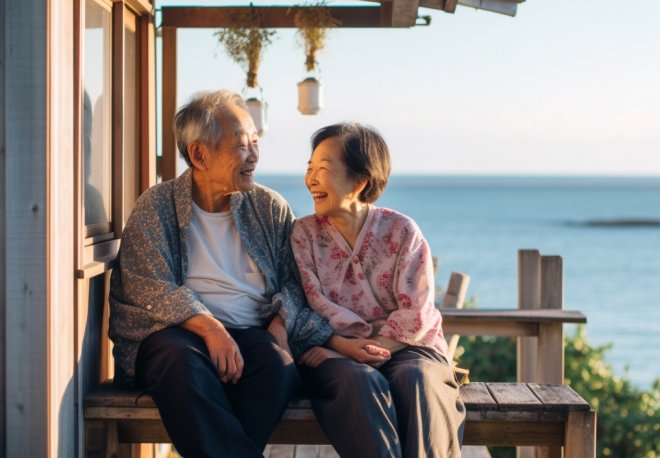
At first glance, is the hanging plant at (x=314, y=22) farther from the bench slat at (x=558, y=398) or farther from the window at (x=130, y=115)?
the bench slat at (x=558, y=398)

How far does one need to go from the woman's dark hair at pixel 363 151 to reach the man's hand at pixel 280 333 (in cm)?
52

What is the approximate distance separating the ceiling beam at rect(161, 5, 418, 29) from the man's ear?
117cm

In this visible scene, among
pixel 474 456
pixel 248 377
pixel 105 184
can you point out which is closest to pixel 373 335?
pixel 248 377

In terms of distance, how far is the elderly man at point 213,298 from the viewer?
2879 mm

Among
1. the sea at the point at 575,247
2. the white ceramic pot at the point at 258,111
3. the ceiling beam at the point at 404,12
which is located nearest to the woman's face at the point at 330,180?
the ceiling beam at the point at 404,12

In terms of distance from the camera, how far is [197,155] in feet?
A: 11.0

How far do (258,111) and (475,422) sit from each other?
2.07 metres

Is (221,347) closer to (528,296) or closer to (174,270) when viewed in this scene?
(174,270)

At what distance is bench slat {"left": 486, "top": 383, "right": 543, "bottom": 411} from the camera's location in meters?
3.15

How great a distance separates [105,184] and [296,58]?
161 centimetres

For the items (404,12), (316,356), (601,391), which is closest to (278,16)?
(404,12)

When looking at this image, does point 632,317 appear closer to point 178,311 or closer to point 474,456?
point 474,456

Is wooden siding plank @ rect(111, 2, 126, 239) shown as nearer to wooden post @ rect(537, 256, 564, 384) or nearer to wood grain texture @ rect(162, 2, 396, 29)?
wood grain texture @ rect(162, 2, 396, 29)

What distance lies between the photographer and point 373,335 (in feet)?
10.6
